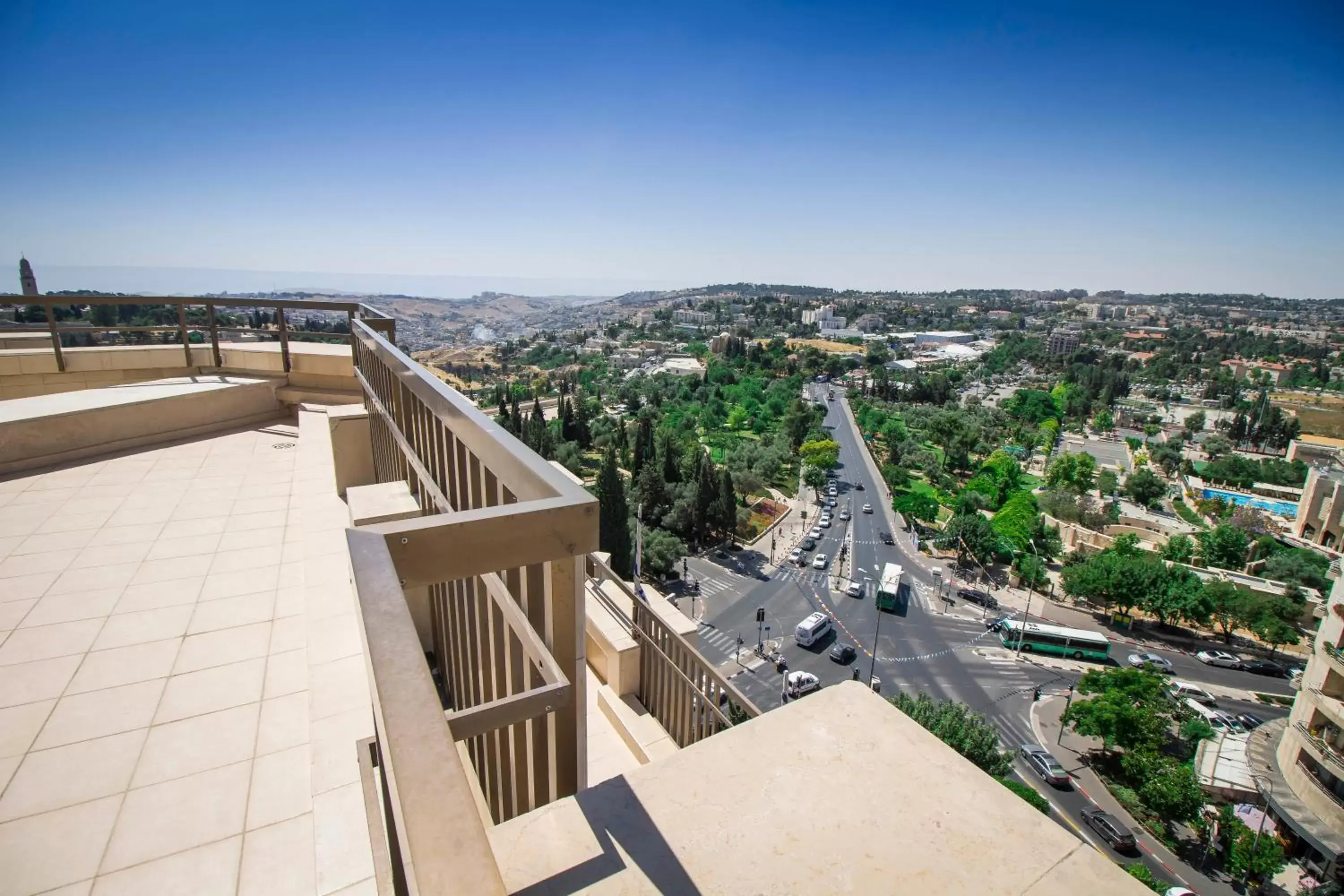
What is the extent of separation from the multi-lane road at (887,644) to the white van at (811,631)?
0.68 feet

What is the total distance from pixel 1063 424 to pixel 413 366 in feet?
221

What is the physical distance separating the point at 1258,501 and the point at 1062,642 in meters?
26.7

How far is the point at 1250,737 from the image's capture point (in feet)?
57.1

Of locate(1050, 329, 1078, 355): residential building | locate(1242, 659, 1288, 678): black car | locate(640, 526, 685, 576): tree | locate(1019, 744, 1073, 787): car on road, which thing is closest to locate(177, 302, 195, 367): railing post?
locate(640, 526, 685, 576): tree

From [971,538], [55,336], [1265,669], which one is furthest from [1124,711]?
[55,336]

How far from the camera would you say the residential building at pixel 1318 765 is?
44.0 feet

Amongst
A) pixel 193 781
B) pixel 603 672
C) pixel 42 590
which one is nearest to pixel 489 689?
pixel 193 781

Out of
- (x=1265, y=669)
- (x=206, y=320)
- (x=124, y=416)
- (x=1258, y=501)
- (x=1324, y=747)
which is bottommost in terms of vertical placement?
(x=1265, y=669)

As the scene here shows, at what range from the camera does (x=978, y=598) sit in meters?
25.4

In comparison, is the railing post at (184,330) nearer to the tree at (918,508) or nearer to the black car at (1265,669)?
the black car at (1265,669)

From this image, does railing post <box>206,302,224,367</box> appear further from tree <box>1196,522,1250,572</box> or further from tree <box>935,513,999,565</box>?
tree <box>1196,522,1250,572</box>

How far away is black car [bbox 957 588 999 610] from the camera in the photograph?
2495cm

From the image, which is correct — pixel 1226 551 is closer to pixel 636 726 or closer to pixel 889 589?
pixel 889 589

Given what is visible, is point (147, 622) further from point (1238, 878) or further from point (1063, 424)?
point (1063, 424)
